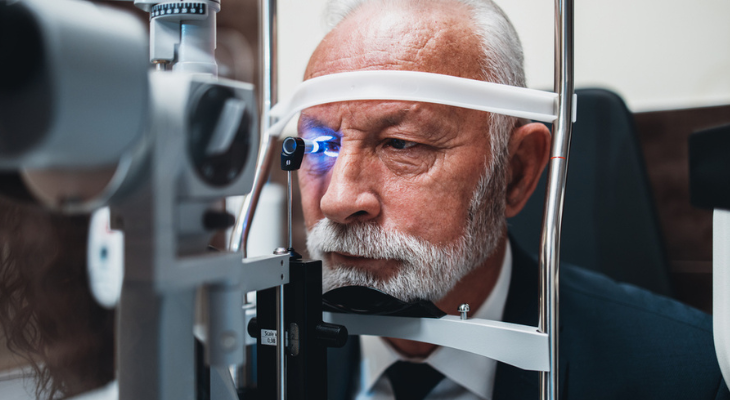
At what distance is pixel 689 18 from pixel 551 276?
1.02 meters

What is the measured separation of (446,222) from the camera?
73 centimetres

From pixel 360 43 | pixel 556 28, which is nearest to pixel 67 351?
pixel 360 43

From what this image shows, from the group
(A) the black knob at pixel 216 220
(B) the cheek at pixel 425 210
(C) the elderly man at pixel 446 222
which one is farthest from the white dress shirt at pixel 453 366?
(A) the black knob at pixel 216 220

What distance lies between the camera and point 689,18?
4.07 ft

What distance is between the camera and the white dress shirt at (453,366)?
2.74 ft

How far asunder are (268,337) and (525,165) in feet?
1.71

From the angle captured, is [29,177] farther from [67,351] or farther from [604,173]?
[604,173]

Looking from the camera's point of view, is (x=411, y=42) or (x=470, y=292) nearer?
(x=411, y=42)

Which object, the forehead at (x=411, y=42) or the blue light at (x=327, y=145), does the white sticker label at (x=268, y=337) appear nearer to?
the blue light at (x=327, y=145)

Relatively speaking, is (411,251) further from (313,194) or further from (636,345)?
(636,345)

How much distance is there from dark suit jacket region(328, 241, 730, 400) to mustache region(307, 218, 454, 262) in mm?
262

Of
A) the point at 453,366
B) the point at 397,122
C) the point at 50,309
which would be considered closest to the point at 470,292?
the point at 453,366

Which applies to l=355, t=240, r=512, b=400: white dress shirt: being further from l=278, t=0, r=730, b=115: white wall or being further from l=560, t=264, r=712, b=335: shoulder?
l=278, t=0, r=730, b=115: white wall

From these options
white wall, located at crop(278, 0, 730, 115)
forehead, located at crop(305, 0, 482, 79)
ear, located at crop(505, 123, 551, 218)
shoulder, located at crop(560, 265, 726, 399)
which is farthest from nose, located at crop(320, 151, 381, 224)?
white wall, located at crop(278, 0, 730, 115)
